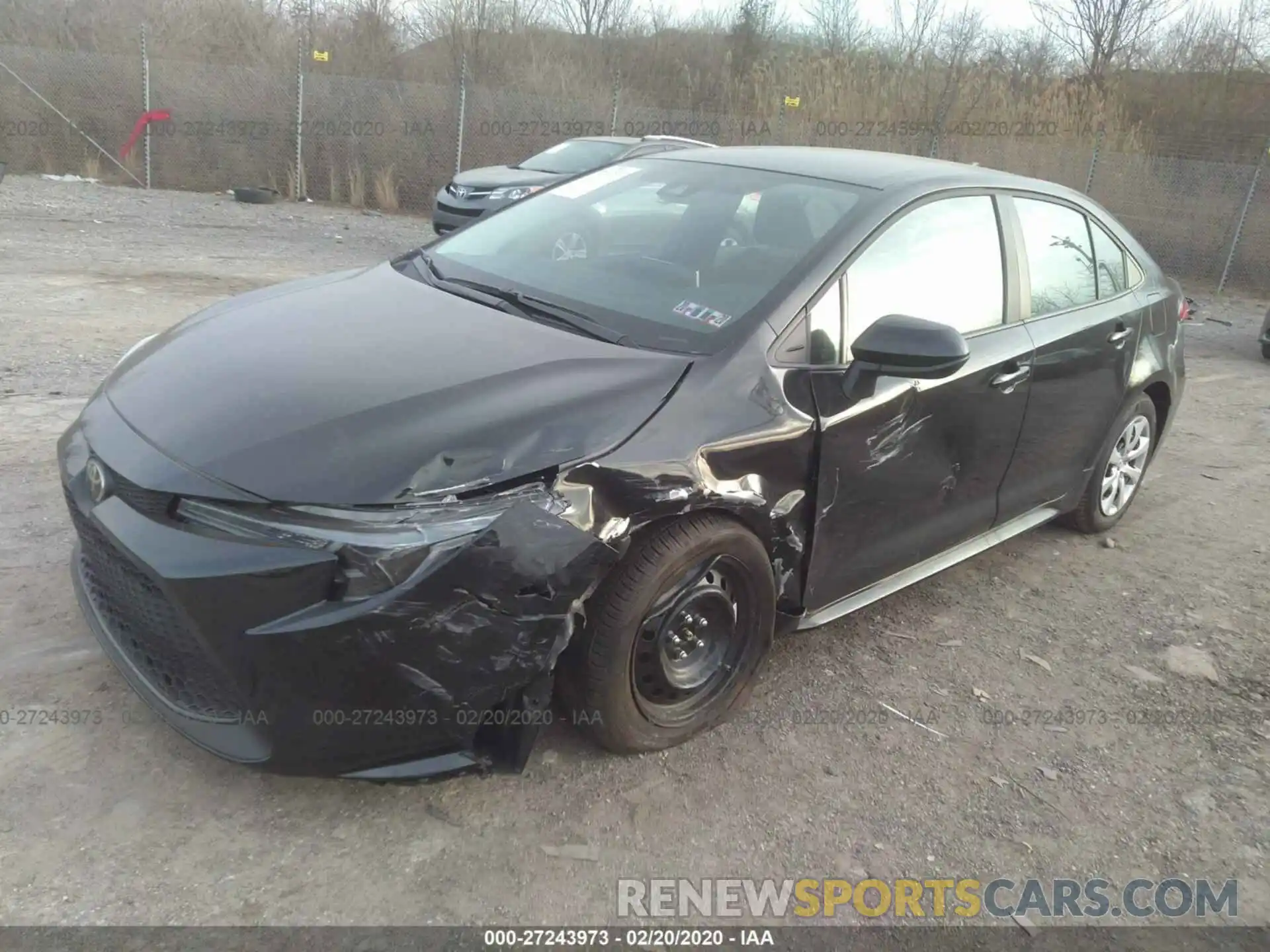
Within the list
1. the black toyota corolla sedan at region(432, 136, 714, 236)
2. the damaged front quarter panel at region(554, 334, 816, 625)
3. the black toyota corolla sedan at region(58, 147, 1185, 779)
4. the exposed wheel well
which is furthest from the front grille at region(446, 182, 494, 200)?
the damaged front quarter panel at region(554, 334, 816, 625)

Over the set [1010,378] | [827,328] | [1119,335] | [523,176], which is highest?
[523,176]

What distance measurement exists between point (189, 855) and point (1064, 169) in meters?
16.3

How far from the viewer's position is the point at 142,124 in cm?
1476

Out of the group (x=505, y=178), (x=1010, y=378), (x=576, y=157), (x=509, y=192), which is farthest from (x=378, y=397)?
(x=576, y=157)

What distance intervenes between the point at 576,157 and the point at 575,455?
10635 mm

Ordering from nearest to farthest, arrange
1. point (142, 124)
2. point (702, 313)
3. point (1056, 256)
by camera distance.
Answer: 1. point (702, 313)
2. point (1056, 256)
3. point (142, 124)

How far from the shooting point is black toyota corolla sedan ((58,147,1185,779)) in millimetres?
2148

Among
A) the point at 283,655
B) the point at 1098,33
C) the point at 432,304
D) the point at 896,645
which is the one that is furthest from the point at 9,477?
the point at 1098,33

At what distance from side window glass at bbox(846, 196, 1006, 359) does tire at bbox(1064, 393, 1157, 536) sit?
132 centimetres

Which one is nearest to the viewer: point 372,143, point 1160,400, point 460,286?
point 460,286

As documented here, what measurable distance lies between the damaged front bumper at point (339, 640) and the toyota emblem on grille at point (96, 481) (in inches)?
0.8

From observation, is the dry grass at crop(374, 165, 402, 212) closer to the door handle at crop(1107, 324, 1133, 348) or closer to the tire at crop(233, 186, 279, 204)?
the tire at crop(233, 186, 279, 204)

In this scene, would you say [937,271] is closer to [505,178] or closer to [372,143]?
[505,178]

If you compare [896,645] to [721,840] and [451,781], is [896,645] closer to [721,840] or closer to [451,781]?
[721,840]
